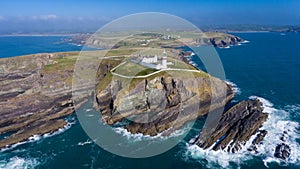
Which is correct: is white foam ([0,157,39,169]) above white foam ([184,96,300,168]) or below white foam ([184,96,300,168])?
below

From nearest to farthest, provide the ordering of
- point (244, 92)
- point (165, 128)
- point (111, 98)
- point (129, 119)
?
point (165, 128) → point (129, 119) → point (111, 98) → point (244, 92)

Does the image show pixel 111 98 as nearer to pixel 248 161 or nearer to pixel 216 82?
pixel 216 82

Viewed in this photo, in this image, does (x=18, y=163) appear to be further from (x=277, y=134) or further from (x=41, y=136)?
(x=277, y=134)

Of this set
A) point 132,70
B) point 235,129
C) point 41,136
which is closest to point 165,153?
point 235,129

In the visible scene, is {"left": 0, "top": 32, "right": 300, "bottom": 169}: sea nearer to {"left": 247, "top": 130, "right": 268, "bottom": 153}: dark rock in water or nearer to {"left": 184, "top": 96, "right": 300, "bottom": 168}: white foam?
{"left": 184, "top": 96, "right": 300, "bottom": 168}: white foam

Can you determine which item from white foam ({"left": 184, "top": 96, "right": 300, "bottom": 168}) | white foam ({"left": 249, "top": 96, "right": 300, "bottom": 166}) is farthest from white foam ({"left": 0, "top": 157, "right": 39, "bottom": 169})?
white foam ({"left": 249, "top": 96, "right": 300, "bottom": 166})

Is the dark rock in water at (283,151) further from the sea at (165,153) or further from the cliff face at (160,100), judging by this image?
the cliff face at (160,100)

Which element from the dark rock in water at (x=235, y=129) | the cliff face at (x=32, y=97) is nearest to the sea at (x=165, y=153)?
the dark rock in water at (x=235, y=129)

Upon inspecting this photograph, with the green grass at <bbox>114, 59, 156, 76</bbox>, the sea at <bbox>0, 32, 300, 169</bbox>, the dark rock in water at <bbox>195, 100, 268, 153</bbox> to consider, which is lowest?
the sea at <bbox>0, 32, 300, 169</bbox>

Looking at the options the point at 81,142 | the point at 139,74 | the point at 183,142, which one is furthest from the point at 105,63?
the point at 183,142
